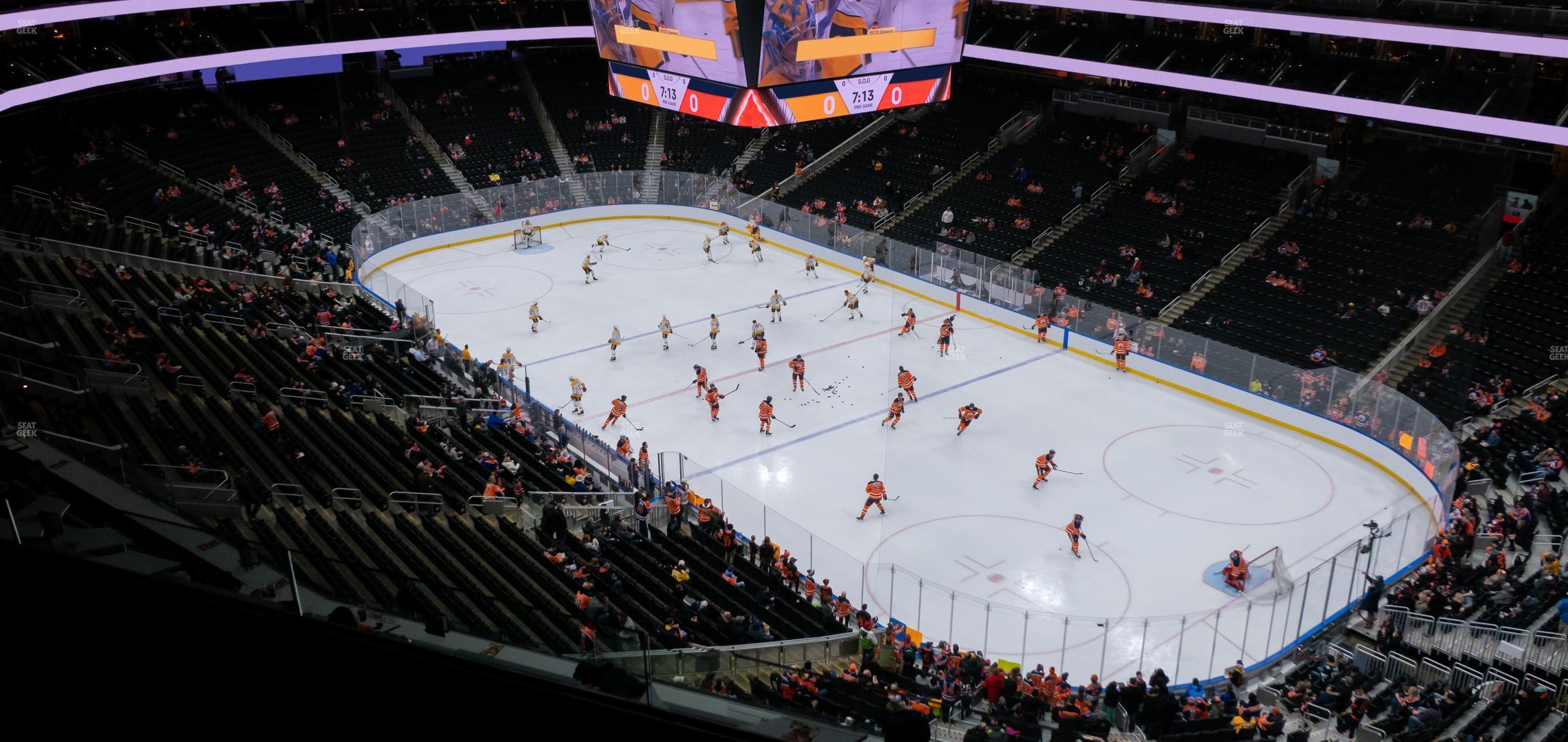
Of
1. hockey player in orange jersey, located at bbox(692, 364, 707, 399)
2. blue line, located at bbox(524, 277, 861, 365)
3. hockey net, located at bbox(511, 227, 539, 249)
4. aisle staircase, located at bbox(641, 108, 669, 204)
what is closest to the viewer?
hockey player in orange jersey, located at bbox(692, 364, 707, 399)

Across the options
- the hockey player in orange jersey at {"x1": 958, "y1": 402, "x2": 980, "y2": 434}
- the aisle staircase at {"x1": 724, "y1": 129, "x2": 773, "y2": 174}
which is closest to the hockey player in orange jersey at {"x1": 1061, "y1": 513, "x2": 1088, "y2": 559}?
Answer: the hockey player in orange jersey at {"x1": 958, "y1": 402, "x2": 980, "y2": 434}

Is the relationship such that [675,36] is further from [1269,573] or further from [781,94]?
[1269,573]

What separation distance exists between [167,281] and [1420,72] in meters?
30.3

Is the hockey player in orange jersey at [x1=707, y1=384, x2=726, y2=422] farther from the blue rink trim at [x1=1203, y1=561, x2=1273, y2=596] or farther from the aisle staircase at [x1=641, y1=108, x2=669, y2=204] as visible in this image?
the aisle staircase at [x1=641, y1=108, x2=669, y2=204]

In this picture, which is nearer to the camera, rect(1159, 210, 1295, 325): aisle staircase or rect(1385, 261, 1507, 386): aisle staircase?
rect(1385, 261, 1507, 386): aisle staircase

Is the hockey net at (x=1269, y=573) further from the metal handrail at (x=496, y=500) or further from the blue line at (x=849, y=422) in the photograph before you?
the metal handrail at (x=496, y=500)

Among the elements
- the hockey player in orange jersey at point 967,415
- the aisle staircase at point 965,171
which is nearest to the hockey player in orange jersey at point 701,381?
the hockey player in orange jersey at point 967,415

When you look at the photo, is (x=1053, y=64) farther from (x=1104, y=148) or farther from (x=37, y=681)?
(x=37, y=681)

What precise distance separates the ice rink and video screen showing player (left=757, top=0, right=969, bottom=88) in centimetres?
717

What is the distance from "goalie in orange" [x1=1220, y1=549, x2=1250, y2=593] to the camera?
1741cm

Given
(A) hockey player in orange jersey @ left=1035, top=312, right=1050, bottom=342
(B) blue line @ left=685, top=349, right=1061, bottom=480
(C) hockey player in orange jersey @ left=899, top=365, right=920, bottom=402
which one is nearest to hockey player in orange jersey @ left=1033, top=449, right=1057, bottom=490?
(C) hockey player in orange jersey @ left=899, top=365, right=920, bottom=402

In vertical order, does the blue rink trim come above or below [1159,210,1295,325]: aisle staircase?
below

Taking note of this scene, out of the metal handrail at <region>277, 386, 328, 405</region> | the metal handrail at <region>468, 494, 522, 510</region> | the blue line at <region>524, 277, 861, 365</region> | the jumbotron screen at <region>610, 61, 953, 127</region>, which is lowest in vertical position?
the blue line at <region>524, 277, 861, 365</region>

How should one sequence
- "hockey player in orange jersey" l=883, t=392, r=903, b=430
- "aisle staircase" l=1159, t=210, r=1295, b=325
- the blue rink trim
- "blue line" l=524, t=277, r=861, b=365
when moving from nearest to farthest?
1. the blue rink trim
2. "hockey player in orange jersey" l=883, t=392, r=903, b=430
3. "blue line" l=524, t=277, r=861, b=365
4. "aisle staircase" l=1159, t=210, r=1295, b=325
